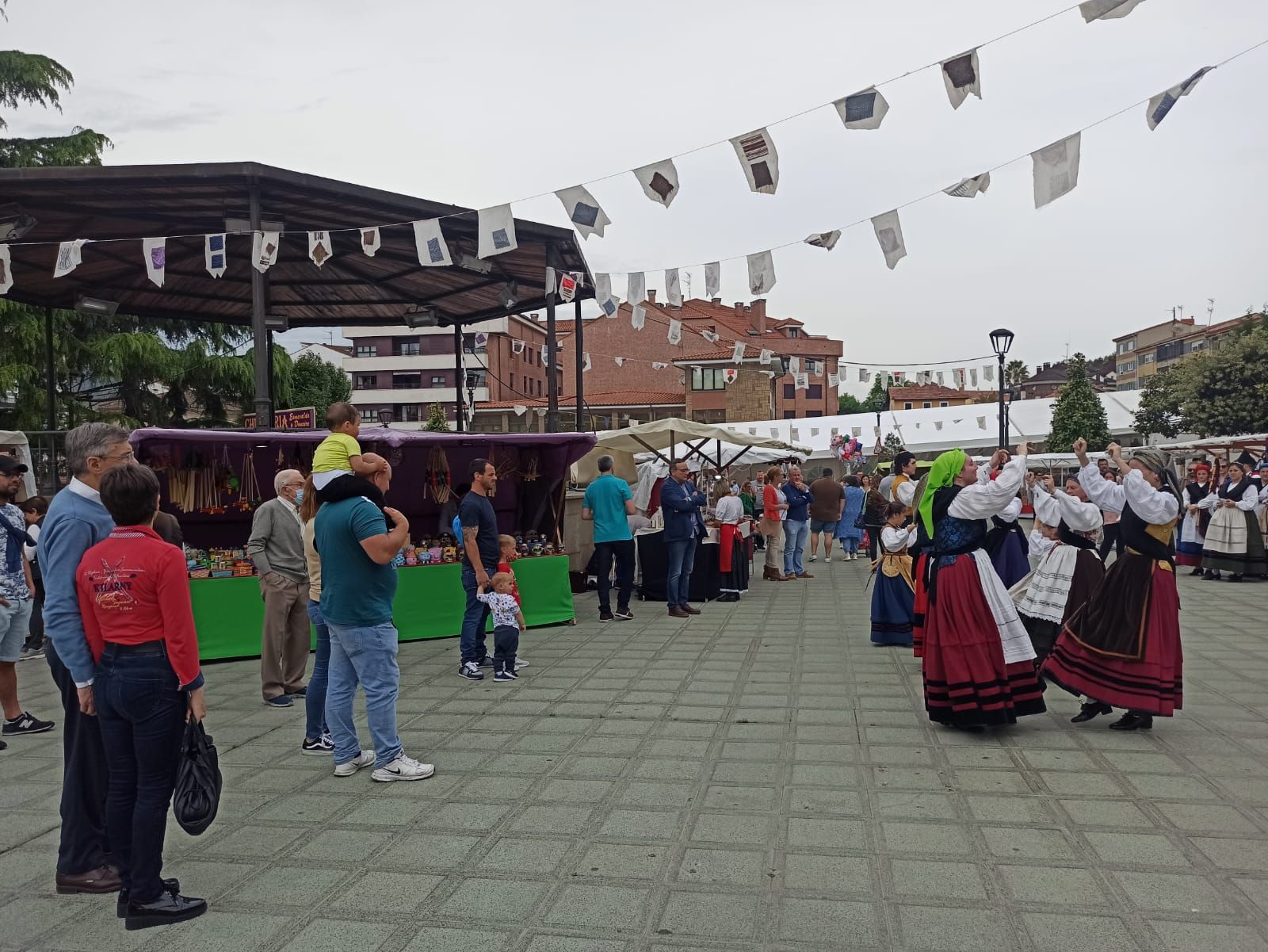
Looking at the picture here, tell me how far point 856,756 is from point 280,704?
396 cm

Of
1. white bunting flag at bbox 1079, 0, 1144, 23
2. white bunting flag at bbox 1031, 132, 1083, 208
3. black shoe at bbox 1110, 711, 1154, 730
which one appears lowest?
black shoe at bbox 1110, 711, 1154, 730

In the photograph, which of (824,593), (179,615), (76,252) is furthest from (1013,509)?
(76,252)

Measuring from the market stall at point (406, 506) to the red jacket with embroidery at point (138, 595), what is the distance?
206 inches

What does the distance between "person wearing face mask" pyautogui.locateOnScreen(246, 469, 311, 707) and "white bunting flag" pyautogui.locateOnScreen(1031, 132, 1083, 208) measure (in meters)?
6.15

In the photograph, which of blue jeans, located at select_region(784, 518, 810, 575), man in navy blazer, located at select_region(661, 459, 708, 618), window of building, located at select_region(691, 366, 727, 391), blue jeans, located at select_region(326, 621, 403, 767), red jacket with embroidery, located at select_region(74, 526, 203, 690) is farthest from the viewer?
window of building, located at select_region(691, 366, 727, 391)

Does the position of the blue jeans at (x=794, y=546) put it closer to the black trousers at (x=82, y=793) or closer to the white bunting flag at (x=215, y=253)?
the white bunting flag at (x=215, y=253)

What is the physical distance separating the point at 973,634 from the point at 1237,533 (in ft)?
34.2

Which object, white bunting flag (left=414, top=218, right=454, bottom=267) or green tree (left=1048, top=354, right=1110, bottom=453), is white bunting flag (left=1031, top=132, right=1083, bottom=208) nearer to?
white bunting flag (left=414, top=218, right=454, bottom=267)

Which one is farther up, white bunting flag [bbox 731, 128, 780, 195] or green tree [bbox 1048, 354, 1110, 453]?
white bunting flag [bbox 731, 128, 780, 195]

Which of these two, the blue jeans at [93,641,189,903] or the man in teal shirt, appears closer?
the blue jeans at [93,641,189,903]

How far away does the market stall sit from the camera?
8.21 m

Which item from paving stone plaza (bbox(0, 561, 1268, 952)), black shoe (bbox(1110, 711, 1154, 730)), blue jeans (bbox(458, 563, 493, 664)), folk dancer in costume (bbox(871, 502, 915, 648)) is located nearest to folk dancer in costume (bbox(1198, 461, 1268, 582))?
folk dancer in costume (bbox(871, 502, 915, 648))

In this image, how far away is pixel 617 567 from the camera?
1007 centimetres

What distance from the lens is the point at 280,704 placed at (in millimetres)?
6445
